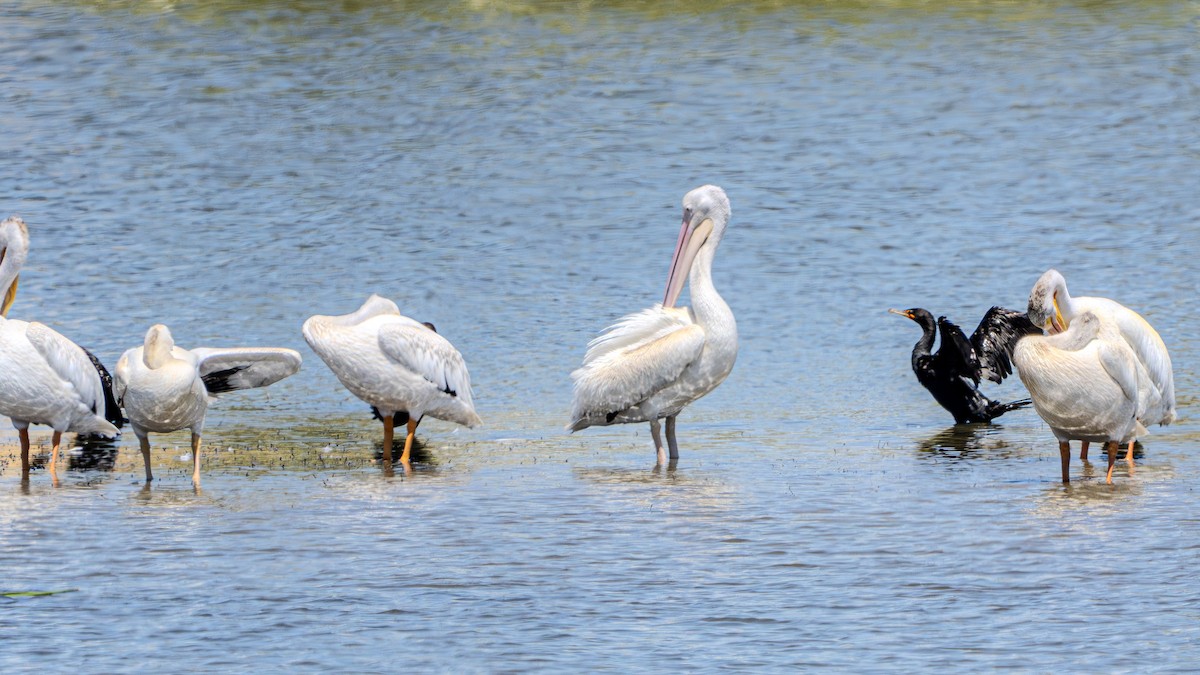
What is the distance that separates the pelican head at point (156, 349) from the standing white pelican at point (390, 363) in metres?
1.07

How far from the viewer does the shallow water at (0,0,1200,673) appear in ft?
20.4

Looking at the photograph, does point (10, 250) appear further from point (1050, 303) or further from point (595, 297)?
point (595, 297)

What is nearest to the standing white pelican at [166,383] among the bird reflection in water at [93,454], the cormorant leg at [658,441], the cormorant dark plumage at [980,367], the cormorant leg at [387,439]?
the bird reflection in water at [93,454]

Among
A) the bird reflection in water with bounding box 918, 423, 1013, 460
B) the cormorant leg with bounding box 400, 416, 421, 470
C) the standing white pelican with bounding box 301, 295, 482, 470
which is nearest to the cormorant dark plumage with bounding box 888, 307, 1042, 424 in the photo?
the bird reflection in water with bounding box 918, 423, 1013, 460

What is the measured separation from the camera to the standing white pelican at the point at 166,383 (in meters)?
9.00

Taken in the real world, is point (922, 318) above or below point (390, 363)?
above

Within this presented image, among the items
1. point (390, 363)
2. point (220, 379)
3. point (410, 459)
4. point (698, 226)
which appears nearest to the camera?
point (220, 379)

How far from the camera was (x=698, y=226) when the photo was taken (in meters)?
10.8

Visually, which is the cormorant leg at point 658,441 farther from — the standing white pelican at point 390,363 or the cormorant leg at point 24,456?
the cormorant leg at point 24,456

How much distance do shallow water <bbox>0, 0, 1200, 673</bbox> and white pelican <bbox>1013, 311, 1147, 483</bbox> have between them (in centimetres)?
34

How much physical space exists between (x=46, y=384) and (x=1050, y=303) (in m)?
5.18

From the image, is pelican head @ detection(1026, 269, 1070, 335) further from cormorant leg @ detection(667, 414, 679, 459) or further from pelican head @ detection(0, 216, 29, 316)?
pelican head @ detection(0, 216, 29, 316)

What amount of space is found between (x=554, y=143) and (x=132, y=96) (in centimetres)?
740

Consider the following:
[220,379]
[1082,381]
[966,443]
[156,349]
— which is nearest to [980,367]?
[966,443]
